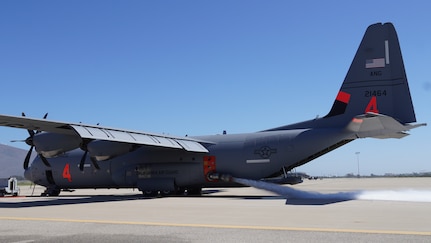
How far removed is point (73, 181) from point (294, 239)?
2252 centimetres

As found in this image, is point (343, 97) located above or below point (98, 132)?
above

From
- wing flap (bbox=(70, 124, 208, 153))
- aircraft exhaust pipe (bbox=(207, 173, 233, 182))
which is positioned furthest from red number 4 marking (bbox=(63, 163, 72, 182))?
aircraft exhaust pipe (bbox=(207, 173, 233, 182))

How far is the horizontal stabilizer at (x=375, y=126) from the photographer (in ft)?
60.7

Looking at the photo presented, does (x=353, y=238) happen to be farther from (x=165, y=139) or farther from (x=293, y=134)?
(x=165, y=139)

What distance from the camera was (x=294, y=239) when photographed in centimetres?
781

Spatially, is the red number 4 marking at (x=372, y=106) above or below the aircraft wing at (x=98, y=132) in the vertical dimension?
above

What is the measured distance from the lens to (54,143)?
862 inches

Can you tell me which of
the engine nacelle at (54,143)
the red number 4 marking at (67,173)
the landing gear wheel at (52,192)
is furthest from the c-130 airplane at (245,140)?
the landing gear wheel at (52,192)

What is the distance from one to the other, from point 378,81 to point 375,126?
2598 millimetres

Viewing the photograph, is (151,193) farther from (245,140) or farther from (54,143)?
(245,140)

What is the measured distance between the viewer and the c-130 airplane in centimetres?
2012

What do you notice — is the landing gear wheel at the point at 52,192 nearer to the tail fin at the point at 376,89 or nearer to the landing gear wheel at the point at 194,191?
the landing gear wheel at the point at 194,191

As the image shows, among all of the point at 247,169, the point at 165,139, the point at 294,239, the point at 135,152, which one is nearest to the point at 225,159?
the point at 247,169

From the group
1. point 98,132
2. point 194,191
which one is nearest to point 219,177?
point 194,191
